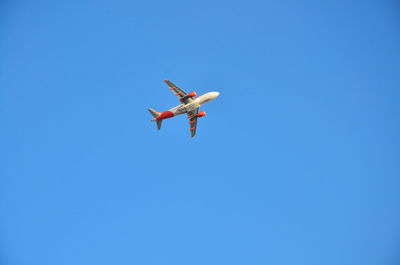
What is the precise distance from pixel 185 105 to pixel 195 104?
2.61m

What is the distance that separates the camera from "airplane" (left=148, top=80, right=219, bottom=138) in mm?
83569

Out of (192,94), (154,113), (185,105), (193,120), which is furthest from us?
(193,120)

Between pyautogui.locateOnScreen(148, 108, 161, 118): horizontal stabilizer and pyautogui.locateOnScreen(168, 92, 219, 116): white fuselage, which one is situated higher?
pyautogui.locateOnScreen(168, 92, 219, 116): white fuselage

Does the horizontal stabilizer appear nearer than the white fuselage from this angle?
No

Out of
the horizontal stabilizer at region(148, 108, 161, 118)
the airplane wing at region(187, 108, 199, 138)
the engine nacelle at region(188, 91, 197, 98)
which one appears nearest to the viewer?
the engine nacelle at region(188, 91, 197, 98)

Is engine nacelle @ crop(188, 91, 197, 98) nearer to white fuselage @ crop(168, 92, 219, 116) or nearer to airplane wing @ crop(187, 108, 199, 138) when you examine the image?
white fuselage @ crop(168, 92, 219, 116)

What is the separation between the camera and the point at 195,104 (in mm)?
85438

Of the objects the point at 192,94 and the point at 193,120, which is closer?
the point at 192,94

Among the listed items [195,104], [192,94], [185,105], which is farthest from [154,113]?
[192,94]

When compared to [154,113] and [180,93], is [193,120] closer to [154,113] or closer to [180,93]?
[180,93]

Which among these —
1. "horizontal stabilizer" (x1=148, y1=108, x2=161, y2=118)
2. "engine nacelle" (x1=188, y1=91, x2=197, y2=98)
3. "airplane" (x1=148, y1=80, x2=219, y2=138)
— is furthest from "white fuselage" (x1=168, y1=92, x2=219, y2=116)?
"horizontal stabilizer" (x1=148, y1=108, x2=161, y2=118)

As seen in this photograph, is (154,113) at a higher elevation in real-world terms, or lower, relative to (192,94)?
lower

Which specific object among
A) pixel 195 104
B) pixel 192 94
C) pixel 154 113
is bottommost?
pixel 154 113

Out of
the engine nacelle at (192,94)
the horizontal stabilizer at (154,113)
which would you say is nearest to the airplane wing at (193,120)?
the engine nacelle at (192,94)
